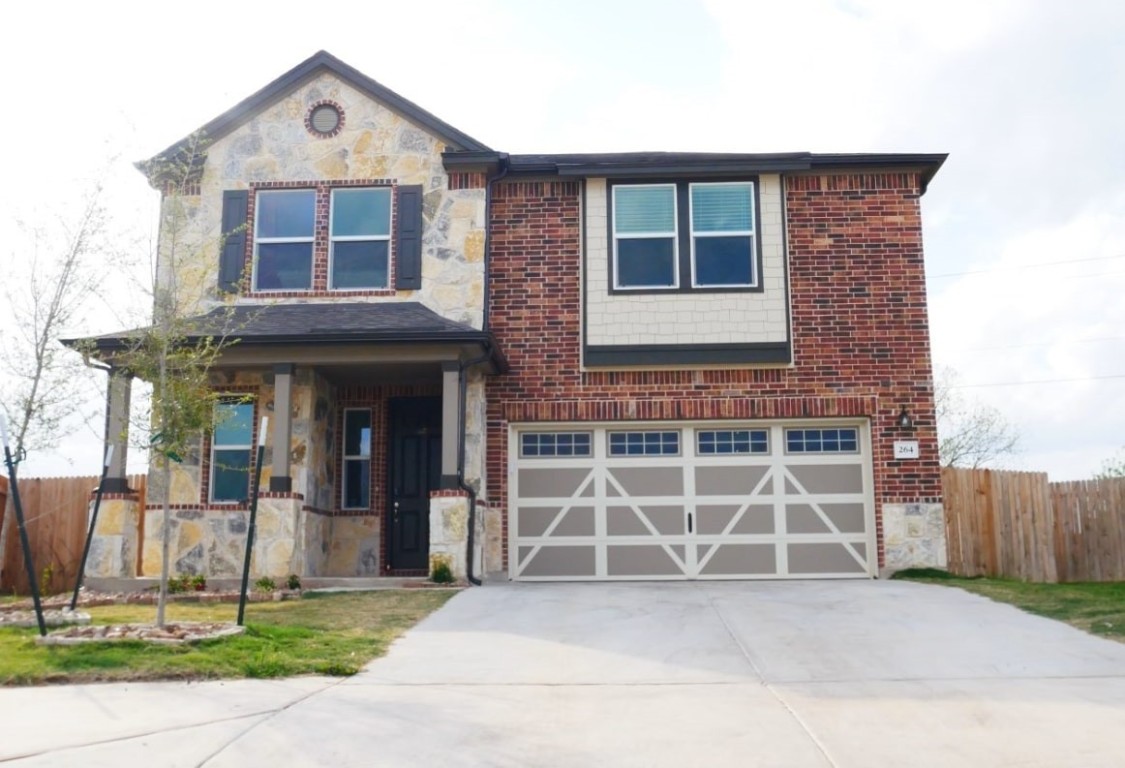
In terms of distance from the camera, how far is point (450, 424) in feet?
46.2

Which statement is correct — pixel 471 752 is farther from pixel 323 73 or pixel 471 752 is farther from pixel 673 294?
pixel 323 73

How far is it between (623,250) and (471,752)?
10.6 meters

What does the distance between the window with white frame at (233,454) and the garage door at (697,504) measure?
12.0 feet

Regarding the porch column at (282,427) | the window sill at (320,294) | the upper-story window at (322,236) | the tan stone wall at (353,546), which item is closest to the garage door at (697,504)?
the tan stone wall at (353,546)

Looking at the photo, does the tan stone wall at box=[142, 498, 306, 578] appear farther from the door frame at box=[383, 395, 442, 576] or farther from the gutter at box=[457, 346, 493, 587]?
the gutter at box=[457, 346, 493, 587]

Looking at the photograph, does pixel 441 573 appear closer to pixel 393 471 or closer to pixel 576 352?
pixel 393 471

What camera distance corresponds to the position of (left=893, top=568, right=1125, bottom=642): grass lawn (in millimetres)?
10602

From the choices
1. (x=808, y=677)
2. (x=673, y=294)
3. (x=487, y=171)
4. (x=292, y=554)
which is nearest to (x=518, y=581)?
(x=292, y=554)

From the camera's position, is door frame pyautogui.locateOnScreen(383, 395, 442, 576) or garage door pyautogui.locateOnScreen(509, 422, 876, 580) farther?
door frame pyautogui.locateOnScreen(383, 395, 442, 576)

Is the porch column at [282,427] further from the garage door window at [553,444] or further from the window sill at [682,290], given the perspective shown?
the window sill at [682,290]

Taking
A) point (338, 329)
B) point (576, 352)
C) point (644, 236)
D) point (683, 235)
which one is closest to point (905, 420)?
point (683, 235)

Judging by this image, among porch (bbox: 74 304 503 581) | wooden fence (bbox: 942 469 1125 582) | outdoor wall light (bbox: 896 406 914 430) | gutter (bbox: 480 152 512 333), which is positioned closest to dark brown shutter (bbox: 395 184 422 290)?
porch (bbox: 74 304 503 581)

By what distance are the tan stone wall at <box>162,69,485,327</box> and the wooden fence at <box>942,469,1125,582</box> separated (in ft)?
25.2

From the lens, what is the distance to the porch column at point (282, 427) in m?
14.4
